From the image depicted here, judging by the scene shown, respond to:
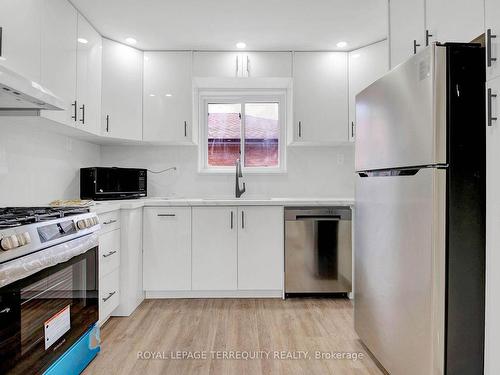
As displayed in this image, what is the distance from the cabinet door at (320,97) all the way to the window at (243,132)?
48 cm

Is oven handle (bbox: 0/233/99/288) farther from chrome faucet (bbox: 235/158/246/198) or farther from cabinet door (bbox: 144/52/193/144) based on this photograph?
chrome faucet (bbox: 235/158/246/198)

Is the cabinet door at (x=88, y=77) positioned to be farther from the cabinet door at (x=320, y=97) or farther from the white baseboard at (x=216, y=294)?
the cabinet door at (x=320, y=97)

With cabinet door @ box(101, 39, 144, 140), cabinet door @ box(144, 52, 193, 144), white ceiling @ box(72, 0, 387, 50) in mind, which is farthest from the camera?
cabinet door @ box(144, 52, 193, 144)

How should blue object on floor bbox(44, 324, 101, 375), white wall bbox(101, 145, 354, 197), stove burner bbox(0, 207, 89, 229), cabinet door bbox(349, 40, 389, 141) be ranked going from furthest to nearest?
1. white wall bbox(101, 145, 354, 197)
2. cabinet door bbox(349, 40, 389, 141)
3. blue object on floor bbox(44, 324, 101, 375)
4. stove burner bbox(0, 207, 89, 229)

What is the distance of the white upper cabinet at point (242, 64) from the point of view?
2.84 metres

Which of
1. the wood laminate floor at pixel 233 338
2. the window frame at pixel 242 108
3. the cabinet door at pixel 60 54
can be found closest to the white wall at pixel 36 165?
the cabinet door at pixel 60 54

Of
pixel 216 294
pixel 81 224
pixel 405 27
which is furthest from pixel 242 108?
pixel 81 224

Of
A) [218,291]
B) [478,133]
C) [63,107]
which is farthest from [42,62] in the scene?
[478,133]

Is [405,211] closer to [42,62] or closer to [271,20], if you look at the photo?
[271,20]

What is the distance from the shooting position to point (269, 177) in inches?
127

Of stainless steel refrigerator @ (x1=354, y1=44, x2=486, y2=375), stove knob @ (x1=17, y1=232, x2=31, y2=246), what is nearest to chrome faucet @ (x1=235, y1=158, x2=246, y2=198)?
stainless steel refrigerator @ (x1=354, y1=44, x2=486, y2=375)

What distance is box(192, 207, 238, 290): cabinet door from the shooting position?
103 inches

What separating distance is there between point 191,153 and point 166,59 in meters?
0.93

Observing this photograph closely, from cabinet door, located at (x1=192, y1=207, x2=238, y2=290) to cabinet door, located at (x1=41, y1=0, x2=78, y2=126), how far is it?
122cm
